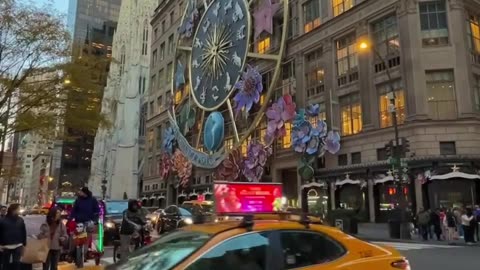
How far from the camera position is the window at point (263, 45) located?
47328 millimetres

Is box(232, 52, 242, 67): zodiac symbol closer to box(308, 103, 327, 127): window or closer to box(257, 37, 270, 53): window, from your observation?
box(257, 37, 270, 53): window

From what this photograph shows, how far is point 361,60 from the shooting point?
3522 centimetres

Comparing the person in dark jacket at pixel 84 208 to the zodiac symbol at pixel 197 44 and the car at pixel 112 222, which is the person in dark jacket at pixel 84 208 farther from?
the zodiac symbol at pixel 197 44

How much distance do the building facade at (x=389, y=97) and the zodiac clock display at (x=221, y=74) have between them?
14.0 feet

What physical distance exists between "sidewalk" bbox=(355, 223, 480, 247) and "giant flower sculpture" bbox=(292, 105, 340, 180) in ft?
23.1

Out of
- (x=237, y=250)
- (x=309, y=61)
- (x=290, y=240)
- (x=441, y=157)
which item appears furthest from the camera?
(x=309, y=61)

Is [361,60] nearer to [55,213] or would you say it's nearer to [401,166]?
[401,166]

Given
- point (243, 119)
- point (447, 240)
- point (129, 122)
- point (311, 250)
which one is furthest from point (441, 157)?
point (129, 122)

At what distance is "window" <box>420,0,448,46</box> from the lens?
3159cm

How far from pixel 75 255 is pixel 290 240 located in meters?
8.06

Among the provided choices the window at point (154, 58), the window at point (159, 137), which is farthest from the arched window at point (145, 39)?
the window at point (159, 137)

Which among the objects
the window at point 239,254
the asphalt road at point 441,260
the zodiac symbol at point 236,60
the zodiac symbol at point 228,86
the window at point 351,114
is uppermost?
the zodiac symbol at point 236,60

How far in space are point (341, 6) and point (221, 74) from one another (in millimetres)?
17175

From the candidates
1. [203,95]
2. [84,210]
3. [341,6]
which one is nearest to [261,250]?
[84,210]
